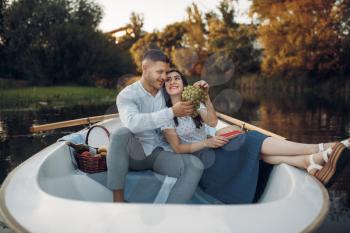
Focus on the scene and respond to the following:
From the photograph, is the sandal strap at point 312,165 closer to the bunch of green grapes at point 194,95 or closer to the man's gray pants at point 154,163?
the man's gray pants at point 154,163

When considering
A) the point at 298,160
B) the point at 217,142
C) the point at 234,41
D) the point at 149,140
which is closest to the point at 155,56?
the point at 149,140

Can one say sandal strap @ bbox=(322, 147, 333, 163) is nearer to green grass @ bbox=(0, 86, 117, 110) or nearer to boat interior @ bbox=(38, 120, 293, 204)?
boat interior @ bbox=(38, 120, 293, 204)

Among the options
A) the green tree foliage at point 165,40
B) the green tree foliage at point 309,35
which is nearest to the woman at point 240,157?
the green tree foliage at point 309,35

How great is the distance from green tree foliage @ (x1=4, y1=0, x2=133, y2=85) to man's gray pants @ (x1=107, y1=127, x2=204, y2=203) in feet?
84.5

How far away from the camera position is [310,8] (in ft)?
80.8

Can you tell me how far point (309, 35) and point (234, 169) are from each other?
2385 centimetres

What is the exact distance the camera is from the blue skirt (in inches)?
111

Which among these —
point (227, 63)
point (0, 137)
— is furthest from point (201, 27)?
point (0, 137)

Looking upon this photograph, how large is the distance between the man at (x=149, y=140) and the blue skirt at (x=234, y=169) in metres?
0.26

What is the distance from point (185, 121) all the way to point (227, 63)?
105 feet

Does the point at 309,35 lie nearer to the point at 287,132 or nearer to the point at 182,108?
the point at 287,132

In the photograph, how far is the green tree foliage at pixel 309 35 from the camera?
80.6 ft

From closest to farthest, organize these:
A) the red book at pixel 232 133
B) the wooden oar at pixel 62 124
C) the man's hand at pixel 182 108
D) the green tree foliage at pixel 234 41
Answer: the man's hand at pixel 182 108, the red book at pixel 232 133, the wooden oar at pixel 62 124, the green tree foliage at pixel 234 41

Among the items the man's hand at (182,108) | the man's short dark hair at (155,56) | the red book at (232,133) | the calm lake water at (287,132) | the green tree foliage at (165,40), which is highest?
the green tree foliage at (165,40)
